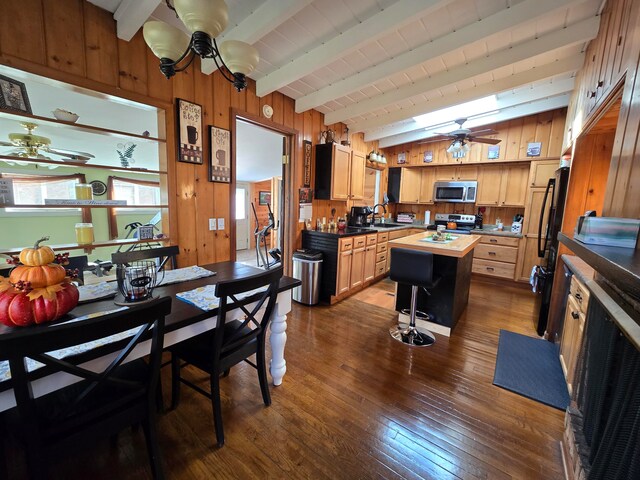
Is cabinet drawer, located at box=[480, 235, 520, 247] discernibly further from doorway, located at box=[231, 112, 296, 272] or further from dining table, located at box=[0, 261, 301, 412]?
dining table, located at box=[0, 261, 301, 412]

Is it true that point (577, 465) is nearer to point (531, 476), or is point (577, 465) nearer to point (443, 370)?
point (531, 476)

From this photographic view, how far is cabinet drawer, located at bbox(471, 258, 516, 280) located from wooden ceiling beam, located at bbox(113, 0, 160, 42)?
5179 mm

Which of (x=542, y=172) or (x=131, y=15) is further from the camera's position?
(x=542, y=172)

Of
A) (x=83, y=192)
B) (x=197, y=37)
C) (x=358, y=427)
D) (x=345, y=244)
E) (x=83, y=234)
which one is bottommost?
(x=358, y=427)

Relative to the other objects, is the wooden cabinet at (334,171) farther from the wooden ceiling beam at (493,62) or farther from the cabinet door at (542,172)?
the cabinet door at (542,172)

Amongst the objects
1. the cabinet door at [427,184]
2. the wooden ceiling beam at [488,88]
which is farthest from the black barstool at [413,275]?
the cabinet door at [427,184]

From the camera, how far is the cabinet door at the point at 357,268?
3709mm

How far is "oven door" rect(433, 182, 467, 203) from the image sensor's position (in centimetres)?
497

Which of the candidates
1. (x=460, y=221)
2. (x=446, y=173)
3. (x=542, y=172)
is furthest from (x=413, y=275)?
(x=446, y=173)

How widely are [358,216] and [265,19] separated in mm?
3046

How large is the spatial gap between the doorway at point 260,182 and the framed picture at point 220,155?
0.07 m

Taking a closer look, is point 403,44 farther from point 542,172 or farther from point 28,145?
point 542,172

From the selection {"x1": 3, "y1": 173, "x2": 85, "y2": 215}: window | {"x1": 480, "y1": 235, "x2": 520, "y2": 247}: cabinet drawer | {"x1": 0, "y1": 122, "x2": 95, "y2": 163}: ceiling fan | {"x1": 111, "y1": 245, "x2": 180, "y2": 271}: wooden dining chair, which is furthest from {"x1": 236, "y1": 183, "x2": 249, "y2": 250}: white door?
{"x1": 480, "y1": 235, "x2": 520, "y2": 247}: cabinet drawer

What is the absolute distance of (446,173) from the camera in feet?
17.3
